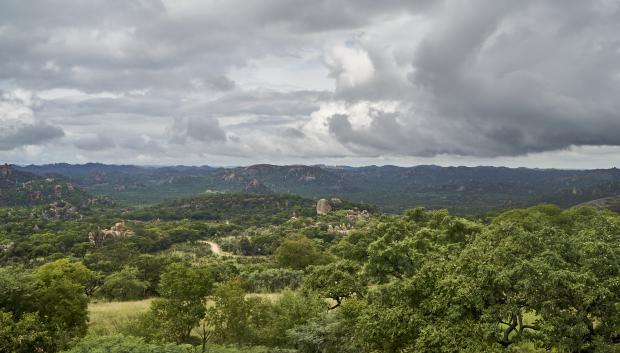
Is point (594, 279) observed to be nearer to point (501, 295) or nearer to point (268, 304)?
point (501, 295)

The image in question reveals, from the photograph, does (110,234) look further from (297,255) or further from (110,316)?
(110,316)

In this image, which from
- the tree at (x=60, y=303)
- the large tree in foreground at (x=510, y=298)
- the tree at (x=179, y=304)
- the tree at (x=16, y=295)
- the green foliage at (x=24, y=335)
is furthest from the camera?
the tree at (x=179, y=304)

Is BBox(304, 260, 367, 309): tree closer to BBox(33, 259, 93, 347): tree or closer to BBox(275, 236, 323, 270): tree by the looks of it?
BBox(33, 259, 93, 347): tree

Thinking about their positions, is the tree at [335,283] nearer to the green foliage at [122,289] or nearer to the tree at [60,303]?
the tree at [60,303]

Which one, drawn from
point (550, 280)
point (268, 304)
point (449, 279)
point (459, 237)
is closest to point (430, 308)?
point (449, 279)

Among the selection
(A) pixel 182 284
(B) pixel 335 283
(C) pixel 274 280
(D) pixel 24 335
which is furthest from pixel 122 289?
(D) pixel 24 335

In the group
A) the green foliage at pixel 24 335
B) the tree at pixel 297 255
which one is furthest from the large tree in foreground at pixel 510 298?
the tree at pixel 297 255

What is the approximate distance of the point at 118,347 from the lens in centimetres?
1880

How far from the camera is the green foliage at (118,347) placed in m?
18.8

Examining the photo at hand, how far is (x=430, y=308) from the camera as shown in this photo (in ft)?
63.1

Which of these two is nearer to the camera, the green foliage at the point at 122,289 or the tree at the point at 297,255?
the green foliage at the point at 122,289

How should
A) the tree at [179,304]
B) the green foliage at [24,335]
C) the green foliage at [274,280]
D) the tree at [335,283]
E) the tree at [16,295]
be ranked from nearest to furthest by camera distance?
1. the green foliage at [24,335]
2. the tree at [16,295]
3. the tree at [179,304]
4. the tree at [335,283]
5. the green foliage at [274,280]

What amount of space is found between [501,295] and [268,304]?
14111 mm

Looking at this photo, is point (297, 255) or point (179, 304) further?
point (297, 255)
